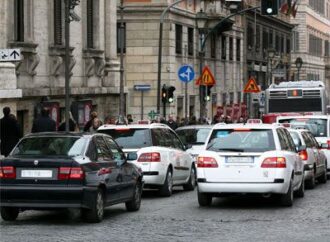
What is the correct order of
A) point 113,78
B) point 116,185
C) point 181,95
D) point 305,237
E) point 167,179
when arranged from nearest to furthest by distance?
point 305,237 < point 116,185 < point 167,179 < point 113,78 < point 181,95

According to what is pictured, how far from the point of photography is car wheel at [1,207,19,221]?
626 inches

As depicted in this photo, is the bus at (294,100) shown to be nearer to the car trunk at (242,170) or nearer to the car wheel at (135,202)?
the car trunk at (242,170)

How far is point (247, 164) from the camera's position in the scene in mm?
17844

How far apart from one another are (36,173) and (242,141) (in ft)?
14.7

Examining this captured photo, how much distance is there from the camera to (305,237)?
14.0 meters

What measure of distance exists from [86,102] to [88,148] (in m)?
22.9

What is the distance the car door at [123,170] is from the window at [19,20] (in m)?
16.8

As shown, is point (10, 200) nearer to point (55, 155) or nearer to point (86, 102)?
point (55, 155)

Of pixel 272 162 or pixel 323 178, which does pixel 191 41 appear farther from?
pixel 272 162

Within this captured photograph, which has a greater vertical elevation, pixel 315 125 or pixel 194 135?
pixel 315 125

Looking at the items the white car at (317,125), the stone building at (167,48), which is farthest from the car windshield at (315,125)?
the stone building at (167,48)

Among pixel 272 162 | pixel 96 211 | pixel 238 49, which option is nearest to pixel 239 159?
pixel 272 162

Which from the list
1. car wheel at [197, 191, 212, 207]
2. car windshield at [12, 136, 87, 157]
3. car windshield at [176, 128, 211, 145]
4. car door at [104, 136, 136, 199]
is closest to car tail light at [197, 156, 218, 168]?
car wheel at [197, 191, 212, 207]

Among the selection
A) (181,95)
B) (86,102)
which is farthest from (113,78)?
(181,95)
